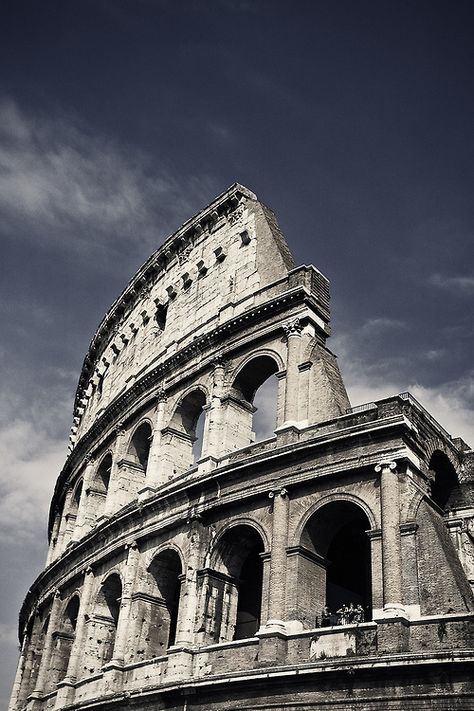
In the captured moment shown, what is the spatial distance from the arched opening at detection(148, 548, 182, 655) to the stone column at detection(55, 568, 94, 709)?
3077 mm

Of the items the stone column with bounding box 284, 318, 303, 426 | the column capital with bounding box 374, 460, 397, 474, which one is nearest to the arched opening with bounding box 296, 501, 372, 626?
the column capital with bounding box 374, 460, 397, 474

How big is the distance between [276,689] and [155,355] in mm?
12846

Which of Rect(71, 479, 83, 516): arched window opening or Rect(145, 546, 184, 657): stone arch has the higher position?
Rect(71, 479, 83, 516): arched window opening

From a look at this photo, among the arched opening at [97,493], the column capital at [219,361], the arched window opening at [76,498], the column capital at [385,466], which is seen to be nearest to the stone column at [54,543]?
the arched window opening at [76,498]

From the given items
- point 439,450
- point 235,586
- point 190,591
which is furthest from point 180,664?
point 439,450

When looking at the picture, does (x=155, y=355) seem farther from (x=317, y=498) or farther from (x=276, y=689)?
(x=276, y=689)

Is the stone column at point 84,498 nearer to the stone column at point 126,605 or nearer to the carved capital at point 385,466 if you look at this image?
the stone column at point 126,605

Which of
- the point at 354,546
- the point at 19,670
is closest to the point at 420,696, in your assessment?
the point at 354,546

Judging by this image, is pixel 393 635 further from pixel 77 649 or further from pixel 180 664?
pixel 77 649

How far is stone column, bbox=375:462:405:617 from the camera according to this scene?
1362cm

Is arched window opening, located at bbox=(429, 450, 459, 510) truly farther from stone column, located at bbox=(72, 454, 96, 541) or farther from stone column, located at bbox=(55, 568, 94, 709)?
stone column, located at bbox=(72, 454, 96, 541)

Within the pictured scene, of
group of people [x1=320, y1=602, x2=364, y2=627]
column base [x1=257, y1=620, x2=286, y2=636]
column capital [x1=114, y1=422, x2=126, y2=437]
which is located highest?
column capital [x1=114, y1=422, x2=126, y2=437]

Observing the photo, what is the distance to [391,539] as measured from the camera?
46.7ft

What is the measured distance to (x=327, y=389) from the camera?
17719mm
